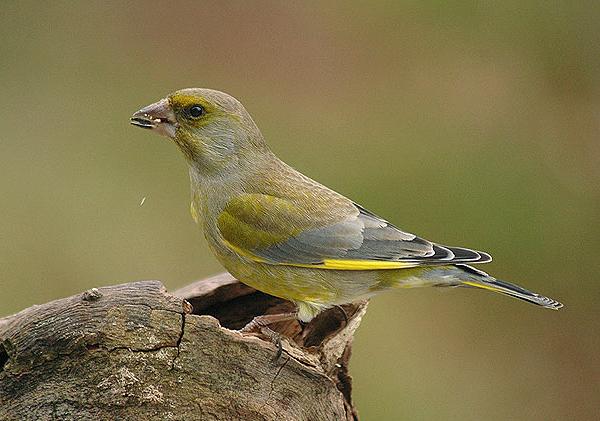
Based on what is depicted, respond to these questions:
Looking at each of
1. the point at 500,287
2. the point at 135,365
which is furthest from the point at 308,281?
the point at 135,365

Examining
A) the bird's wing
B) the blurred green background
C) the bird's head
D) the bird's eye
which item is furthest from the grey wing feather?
the blurred green background

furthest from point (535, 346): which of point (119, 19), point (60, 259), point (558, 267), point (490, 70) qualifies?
point (119, 19)

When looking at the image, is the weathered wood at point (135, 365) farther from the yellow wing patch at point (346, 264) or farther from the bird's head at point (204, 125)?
the bird's head at point (204, 125)

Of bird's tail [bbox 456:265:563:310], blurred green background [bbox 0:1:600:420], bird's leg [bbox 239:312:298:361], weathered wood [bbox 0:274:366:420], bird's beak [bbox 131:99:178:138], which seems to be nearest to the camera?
weathered wood [bbox 0:274:366:420]

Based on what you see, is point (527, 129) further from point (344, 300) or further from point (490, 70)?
point (344, 300)

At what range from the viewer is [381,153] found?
884 centimetres

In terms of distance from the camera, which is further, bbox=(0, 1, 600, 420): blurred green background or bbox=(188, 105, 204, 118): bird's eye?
bbox=(0, 1, 600, 420): blurred green background

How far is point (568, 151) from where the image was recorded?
8.94m

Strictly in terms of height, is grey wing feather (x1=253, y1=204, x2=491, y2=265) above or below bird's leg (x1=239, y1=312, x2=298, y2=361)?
above

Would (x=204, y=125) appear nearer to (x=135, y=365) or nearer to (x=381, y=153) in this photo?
(x=135, y=365)

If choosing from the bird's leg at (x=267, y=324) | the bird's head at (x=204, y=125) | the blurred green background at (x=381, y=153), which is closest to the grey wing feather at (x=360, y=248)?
the bird's leg at (x=267, y=324)

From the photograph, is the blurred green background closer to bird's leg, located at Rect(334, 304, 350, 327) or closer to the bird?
bird's leg, located at Rect(334, 304, 350, 327)

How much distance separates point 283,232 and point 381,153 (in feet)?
13.8

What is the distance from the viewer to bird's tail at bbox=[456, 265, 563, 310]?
4.56m
